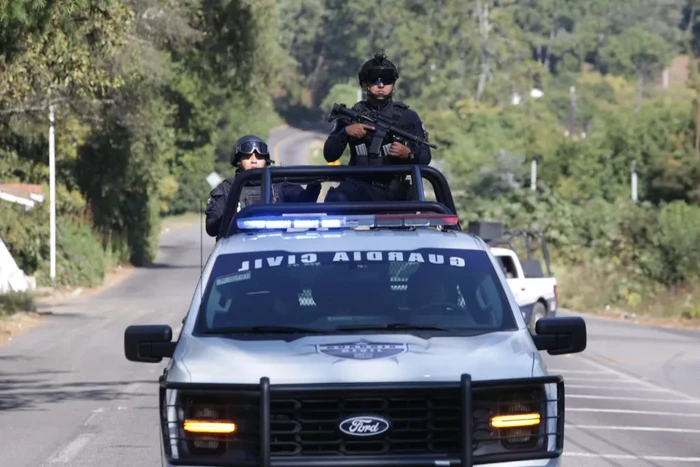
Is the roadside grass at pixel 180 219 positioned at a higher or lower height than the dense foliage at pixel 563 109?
lower

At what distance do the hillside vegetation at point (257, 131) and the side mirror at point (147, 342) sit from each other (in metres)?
8.34

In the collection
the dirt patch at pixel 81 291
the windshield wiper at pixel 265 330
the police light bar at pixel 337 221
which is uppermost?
the police light bar at pixel 337 221

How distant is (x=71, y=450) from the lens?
11727 mm

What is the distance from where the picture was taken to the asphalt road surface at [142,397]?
11.8m

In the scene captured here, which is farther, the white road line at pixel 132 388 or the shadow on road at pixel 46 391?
the white road line at pixel 132 388

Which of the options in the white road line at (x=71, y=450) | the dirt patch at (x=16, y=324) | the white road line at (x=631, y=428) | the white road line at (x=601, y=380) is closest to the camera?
the white road line at (x=71, y=450)

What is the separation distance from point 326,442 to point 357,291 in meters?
1.19

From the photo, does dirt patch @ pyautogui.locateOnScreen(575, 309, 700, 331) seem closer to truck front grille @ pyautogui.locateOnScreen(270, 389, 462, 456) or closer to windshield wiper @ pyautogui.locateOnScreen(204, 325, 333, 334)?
windshield wiper @ pyautogui.locateOnScreen(204, 325, 333, 334)

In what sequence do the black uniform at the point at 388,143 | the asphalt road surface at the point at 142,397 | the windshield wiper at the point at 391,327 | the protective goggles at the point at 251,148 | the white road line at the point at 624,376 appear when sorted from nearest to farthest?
the windshield wiper at the point at 391,327
the black uniform at the point at 388,143
the protective goggles at the point at 251,148
the asphalt road surface at the point at 142,397
the white road line at the point at 624,376

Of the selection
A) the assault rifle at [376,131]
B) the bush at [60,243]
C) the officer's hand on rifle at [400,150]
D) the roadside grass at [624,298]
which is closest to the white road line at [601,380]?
the assault rifle at [376,131]

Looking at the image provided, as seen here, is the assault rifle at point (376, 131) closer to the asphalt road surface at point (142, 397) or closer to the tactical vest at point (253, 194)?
the tactical vest at point (253, 194)

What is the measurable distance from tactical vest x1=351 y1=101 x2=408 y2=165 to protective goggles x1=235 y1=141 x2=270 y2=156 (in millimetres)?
726

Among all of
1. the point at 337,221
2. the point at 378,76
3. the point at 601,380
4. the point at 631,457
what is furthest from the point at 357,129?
the point at 601,380

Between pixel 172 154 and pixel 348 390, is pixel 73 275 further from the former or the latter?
pixel 348 390
